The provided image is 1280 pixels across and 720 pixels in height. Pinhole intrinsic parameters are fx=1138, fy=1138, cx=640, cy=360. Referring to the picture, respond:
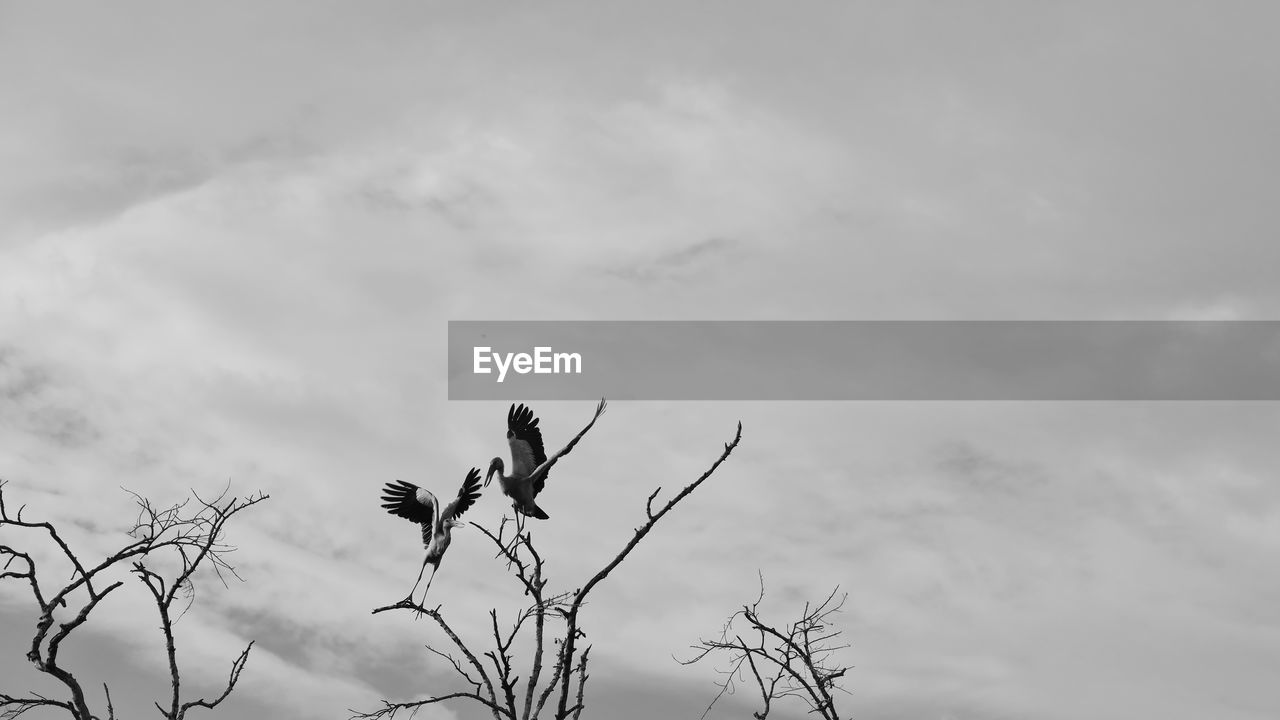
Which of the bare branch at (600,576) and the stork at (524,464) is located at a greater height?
the stork at (524,464)

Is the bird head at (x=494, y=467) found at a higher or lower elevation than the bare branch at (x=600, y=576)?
higher

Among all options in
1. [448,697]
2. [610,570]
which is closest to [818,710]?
[610,570]

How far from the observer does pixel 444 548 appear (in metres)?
13.1

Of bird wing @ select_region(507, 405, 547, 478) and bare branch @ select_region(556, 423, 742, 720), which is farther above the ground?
bird wing @ select_region(507, 405, 547, 478)

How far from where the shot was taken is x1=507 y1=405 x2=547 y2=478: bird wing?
1514 cm

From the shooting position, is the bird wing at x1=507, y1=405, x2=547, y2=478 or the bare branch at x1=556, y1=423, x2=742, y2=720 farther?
the bird wing at x1=507, y1=405, x2=547, y2=478

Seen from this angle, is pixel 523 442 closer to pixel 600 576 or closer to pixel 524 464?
pixel 524 464

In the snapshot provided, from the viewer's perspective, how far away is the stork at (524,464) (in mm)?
14727

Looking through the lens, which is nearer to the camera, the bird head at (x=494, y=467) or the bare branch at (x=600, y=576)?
the bare branch at (x=600, y=576)

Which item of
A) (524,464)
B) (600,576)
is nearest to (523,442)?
(524,464)

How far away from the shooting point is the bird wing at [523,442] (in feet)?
49.7

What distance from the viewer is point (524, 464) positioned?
49.7 feet

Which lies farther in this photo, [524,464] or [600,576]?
[524,464]

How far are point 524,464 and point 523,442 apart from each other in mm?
309
